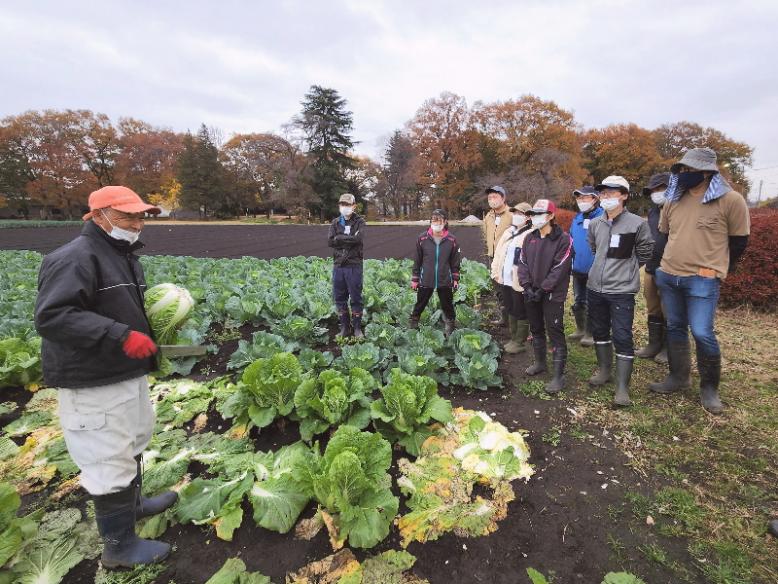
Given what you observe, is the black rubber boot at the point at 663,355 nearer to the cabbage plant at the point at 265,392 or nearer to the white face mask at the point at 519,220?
the white face mask at the point at 519,220

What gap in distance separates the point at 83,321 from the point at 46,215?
65569 mm

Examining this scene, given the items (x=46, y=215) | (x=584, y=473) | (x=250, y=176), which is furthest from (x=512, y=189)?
(x=46, y=215)

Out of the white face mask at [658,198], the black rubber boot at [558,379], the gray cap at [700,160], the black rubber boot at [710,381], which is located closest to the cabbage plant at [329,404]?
the black rubber boot at [558,379]

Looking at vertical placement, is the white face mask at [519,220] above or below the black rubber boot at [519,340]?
above

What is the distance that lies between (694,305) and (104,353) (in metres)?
4.95

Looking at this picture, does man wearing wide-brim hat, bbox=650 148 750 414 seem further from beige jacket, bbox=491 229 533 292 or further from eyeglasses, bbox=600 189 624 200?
beige jacket, bbox=491 229 533 292

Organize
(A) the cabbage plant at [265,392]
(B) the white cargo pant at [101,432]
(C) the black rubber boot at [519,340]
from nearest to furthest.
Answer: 1. (B) the white cargo pant at [101,432]
2. (A) the cabbage plant at [265,392]
3. (C) the black rubber boot at [519,340]

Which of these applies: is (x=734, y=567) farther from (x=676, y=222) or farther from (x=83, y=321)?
(x=83, y=321)

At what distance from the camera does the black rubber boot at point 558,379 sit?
439 centimetres

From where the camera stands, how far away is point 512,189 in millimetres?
40781

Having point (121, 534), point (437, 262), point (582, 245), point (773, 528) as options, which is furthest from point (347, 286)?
point (773, 528)

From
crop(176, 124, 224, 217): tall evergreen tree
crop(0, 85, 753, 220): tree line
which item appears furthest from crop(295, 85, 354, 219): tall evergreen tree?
crop(176, 124, 224, 217): tall evergreen tree

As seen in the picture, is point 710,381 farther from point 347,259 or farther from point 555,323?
point 347,259

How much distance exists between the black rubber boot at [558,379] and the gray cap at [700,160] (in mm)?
2282
